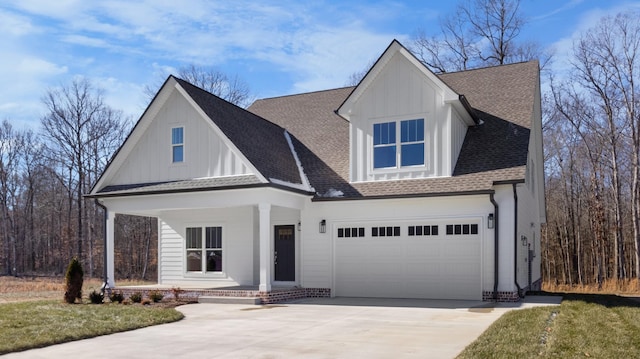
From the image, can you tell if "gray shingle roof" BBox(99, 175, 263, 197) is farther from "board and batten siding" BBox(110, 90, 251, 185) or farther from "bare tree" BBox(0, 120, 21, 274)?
"bare tree" BBox(0, 120, 21, 274)

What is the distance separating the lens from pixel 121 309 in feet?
45.4

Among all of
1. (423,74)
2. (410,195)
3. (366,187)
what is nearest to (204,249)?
(366,187)

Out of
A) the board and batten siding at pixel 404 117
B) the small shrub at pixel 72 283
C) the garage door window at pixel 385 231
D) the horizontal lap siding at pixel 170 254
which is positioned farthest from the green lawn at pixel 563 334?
the horizontal lap siding at pixel 170 254

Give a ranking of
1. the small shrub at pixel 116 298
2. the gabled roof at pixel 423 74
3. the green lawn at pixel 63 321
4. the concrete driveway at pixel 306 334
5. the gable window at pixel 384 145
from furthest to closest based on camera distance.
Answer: the gable window at pixel 384 145 < the gabled roof at pixel 423 74 < the small shrub at pixel 116 298 < the green lawn at pixel 63 321 < the concrete driveway at pixel 306 334

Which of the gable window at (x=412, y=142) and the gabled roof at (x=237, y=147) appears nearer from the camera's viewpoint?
the gabled roof at (x=237, y=147)

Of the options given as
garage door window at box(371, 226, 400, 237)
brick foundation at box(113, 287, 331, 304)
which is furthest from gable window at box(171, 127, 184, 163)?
garage door window at box(371, 226, 400, 237)

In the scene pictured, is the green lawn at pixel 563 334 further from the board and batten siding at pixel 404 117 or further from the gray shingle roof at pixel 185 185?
the gray shingle roof at pixel 185 185

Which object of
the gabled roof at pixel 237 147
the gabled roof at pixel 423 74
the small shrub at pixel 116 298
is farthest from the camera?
the gabled roof at pixel 237 147

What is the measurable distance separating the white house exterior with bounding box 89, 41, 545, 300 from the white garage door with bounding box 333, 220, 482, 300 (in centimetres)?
3

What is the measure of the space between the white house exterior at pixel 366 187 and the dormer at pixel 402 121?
0.03m

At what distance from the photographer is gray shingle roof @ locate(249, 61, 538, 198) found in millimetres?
15781

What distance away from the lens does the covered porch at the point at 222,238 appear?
Answer: 52.4 ft

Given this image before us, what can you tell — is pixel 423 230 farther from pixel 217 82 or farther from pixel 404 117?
pixel 217 82

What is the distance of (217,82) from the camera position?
135ft
